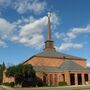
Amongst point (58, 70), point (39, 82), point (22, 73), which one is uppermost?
point (58, 70)

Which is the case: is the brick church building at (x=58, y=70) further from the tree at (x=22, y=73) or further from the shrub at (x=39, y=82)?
the tree at (x=22, y=73)

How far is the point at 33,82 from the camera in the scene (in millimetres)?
67812

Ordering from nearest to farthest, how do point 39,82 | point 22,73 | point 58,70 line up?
point 22,73
point 39,82
point 58,70

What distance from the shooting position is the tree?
62625 mm

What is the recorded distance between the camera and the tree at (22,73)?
6262cm

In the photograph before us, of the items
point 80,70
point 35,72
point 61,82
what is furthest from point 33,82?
point 80,70

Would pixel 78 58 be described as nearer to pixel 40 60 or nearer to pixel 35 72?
pixel 40 60

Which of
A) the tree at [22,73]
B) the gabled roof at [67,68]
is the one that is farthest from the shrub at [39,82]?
the gabled roof at [67,68]

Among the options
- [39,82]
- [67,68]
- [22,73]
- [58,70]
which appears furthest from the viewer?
[58,70]

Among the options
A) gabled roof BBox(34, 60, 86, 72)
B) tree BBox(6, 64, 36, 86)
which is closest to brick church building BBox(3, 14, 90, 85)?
gabled roof BBox(34, 60, 86, 72)

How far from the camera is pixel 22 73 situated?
205ft

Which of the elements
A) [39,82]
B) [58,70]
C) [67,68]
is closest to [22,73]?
[39,82]

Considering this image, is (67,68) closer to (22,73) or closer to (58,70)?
(58,70)

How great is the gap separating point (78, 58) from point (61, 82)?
831 inches
